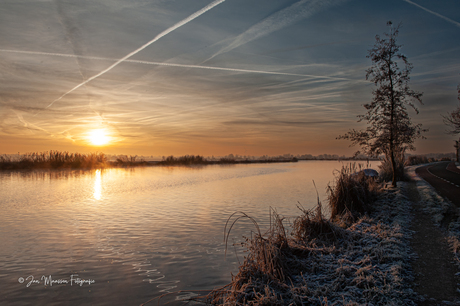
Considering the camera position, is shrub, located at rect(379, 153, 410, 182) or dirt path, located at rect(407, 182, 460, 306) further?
shrub, located at rect(379, 153, 410, 182)

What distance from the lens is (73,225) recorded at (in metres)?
10.5

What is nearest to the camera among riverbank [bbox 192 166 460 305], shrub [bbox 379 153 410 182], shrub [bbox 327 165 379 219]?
riverbank [bbox 192 166 460 305]

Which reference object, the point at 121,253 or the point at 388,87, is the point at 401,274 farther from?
the point at 388,87

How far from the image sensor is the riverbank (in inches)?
182

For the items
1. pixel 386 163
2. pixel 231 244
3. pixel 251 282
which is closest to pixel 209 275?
pixel 251 282

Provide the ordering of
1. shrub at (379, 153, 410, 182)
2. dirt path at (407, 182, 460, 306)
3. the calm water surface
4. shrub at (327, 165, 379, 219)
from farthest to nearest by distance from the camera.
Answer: shrub at (379, 153, 410, 182), shrub at (327, 165, 379, 219), the calm water surface, dirt path at (407, 182, 460, 306)

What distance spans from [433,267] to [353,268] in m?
1.51

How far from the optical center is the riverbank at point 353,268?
4.62 meters

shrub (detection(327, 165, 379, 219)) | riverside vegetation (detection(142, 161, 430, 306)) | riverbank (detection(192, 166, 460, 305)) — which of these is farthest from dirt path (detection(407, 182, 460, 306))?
shrub (detection(327, 165, 379, 219))

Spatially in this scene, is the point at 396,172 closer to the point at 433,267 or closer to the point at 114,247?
the point at 433,267

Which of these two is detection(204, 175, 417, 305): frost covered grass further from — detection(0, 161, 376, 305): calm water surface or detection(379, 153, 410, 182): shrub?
detection(379, 153, 410, 182): shrub

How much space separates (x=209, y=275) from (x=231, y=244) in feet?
7.28

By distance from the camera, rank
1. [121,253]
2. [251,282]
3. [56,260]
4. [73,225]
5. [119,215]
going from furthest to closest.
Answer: [119,215], [73,225], [121,253], [56,260], [251,282]

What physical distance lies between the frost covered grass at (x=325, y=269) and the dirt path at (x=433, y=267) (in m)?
0.19
